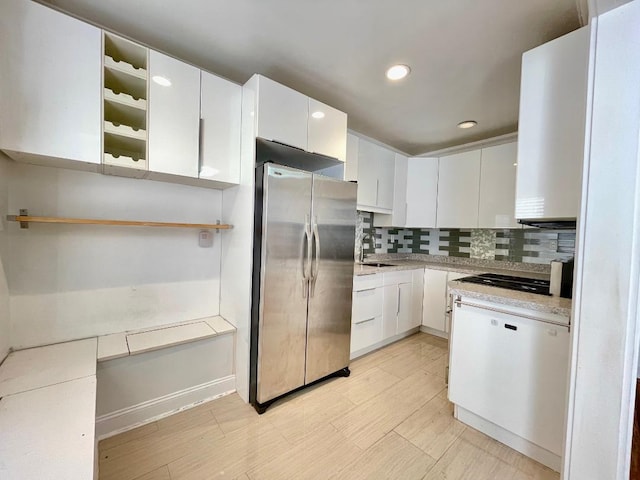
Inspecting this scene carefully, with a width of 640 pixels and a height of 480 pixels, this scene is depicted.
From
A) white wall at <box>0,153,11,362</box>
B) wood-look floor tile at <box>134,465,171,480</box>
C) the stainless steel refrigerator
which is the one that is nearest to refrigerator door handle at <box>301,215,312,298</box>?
the stainless steel refrigerator

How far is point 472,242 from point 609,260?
2.51 meters

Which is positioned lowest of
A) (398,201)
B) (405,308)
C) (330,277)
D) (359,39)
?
(405,308)

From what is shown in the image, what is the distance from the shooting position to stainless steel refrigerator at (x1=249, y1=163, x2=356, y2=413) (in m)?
1.74

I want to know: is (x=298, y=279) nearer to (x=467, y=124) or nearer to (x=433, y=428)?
(x=433, y=428)

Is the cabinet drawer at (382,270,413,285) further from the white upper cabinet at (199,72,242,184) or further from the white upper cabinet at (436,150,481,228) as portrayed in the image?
the white upper cabinet at (199,72,242,184)

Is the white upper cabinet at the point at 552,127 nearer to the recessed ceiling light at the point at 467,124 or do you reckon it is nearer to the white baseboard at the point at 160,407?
the recessed ceiling light at the point at 467,124

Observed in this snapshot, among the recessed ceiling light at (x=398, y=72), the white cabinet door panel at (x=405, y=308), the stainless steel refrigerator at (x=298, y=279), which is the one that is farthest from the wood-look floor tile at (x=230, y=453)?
the recessed ceiling light at (x=398, y=72)

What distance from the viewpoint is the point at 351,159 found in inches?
102

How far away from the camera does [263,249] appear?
5.62ft

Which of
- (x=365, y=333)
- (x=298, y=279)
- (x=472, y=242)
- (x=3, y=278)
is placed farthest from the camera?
(x=472, y=242)

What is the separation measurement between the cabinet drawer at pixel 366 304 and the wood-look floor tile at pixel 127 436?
1.66m

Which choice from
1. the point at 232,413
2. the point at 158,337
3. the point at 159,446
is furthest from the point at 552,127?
the point at 159,446

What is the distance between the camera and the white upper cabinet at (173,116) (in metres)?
1.55

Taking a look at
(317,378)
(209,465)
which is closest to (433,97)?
(317,378)
